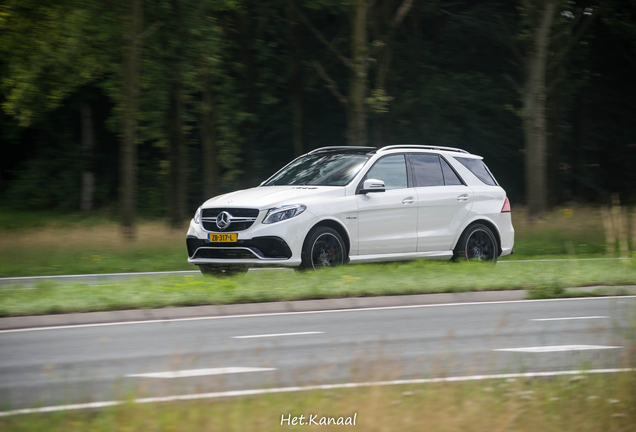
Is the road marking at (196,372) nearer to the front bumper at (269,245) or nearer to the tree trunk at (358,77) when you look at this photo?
the front bumper at (269,245)

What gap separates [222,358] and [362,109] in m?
12.5

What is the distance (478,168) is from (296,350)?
7.26 meters

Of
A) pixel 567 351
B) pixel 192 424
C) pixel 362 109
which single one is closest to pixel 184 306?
pixel 567 351

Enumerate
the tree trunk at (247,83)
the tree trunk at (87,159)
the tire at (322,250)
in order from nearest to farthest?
the tire at (322,250)
the tree trunk at (247,83)
the tree trunk at (87,159)

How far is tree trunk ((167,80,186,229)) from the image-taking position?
942 inches

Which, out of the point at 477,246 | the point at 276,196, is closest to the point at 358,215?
the point at 276,196

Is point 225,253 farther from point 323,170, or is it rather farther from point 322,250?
point 323,170

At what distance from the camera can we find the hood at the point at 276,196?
37.6 ft

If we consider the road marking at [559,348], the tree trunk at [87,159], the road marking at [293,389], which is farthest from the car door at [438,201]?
the tree trunk at [87,159]

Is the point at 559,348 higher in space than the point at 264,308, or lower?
lower

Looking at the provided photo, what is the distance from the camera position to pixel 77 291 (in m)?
10.7

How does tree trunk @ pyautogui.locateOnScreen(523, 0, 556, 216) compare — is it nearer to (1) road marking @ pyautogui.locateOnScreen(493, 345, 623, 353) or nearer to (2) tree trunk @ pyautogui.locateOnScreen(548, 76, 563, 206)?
(2) tree trunk @ pyautogui.locateOnScreen(548, 76, 563, 206)

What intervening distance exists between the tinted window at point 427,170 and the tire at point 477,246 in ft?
2.91

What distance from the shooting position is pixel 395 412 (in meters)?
4.94
